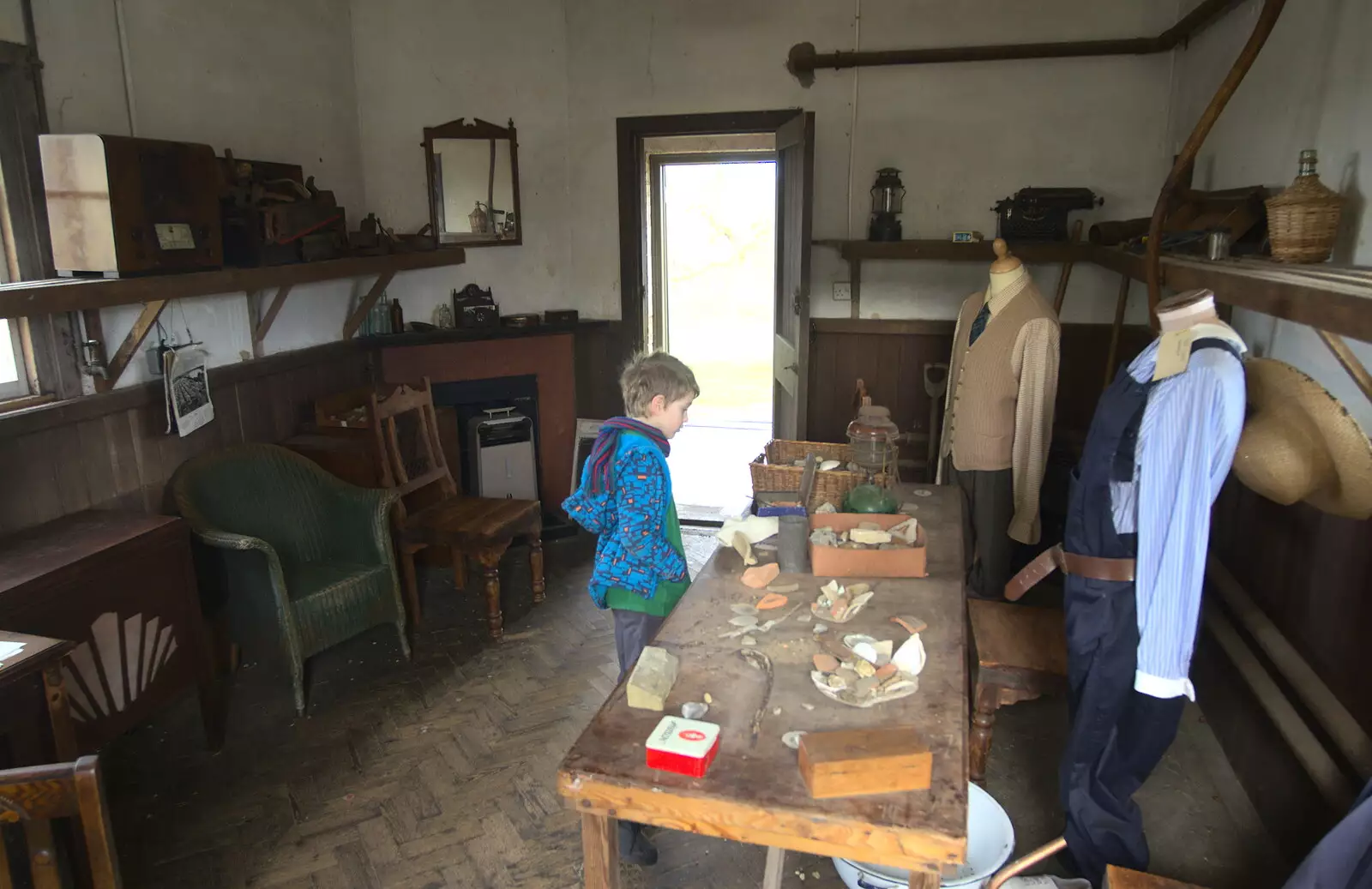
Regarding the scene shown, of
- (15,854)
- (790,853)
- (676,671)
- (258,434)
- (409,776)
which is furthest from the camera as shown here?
(258,434)

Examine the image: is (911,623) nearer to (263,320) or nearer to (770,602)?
(770,602)

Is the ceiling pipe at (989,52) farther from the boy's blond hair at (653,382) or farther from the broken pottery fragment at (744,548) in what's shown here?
the broken pottery fragment at (744,548)

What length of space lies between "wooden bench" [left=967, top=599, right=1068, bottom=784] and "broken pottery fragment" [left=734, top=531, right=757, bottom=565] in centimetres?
74

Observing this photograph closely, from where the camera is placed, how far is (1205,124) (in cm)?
268

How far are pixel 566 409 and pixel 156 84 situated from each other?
2.49 metres

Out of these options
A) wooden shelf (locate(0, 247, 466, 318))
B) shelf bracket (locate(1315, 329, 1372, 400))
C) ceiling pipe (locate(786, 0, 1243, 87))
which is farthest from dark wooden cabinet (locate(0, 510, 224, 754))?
ceiling pipe (locate(786, 0, 1243, 87))

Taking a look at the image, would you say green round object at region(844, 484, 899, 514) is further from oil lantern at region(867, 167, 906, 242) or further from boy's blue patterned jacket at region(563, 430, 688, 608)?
oil lantern at region(867, 167, 906, 242)

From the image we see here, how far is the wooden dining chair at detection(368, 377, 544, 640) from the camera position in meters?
3.80

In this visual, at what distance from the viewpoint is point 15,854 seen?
7.39 feet

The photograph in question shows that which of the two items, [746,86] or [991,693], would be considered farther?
[746,86]

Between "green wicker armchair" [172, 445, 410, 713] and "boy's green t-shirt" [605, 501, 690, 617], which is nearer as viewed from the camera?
"boy's green t-shirt" [605, 501, 690, 617]

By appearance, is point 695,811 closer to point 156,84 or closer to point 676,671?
point 676,671

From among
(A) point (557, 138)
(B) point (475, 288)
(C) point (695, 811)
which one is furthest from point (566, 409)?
(C) point (695, 811)

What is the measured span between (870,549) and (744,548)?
354mm
